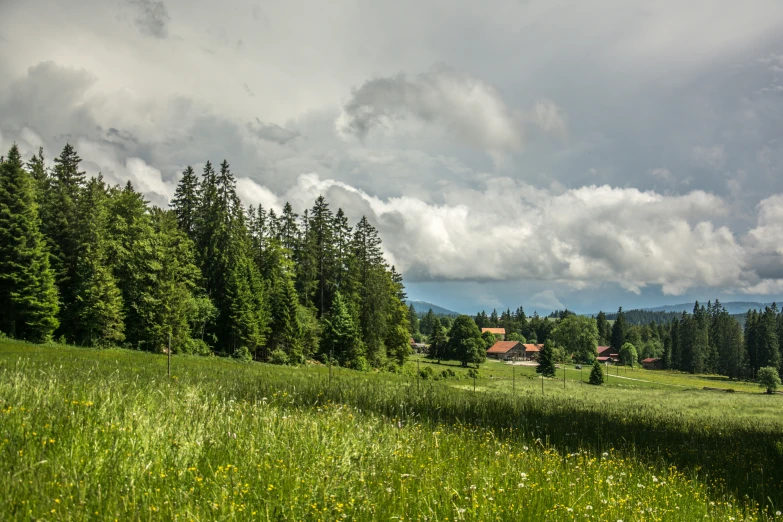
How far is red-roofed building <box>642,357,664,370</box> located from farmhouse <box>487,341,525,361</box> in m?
45.4

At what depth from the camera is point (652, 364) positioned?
15488cm

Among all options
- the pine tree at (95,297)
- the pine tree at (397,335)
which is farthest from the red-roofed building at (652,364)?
the pine tree at (95,297)

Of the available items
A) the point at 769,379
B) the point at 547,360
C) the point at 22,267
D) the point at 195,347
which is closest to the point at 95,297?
the point at 22,267

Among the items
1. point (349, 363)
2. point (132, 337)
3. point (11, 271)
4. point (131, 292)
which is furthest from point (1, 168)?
point (349, 363)

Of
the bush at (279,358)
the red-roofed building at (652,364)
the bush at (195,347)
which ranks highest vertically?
the bush at (195,347)

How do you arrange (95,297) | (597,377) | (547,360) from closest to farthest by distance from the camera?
(95,297), (597,377), (547,360)

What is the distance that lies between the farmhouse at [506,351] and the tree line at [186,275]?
8346cm

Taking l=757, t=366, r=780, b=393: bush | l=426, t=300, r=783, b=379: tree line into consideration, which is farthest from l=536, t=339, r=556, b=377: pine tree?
l=757, t=366, r=780, b=393: bush

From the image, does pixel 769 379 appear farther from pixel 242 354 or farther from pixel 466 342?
pixel 242 354

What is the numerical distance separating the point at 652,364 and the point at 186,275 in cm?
15786

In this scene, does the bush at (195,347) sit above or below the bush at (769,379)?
above

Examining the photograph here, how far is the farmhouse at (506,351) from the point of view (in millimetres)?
143125

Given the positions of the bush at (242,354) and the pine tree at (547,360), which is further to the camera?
the pine tree at (547,360)

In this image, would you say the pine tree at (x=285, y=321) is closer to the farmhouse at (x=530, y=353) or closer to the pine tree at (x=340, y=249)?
the pine tree at (x=340, y=249)
